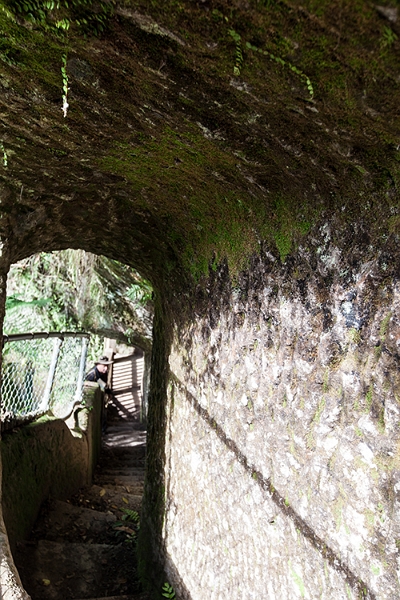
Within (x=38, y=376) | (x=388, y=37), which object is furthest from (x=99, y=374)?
(x=388, y=37)

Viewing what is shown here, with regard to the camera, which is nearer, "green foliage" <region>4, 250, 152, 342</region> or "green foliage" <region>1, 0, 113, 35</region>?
"green foliage" <region>1, 0, 113, 35</region>

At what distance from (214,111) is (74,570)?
153 inches

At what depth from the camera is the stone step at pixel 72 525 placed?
14.5 feet

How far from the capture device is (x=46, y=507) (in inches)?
183

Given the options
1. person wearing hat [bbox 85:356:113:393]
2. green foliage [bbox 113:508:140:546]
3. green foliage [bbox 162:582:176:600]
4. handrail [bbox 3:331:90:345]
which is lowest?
green foliage [bbox 113:508:140:546]

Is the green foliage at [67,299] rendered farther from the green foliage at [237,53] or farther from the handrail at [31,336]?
the green foliage at [237,53]

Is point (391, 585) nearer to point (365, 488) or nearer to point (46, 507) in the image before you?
point (365, 488)

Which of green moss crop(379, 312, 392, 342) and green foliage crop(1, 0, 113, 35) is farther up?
green foliage crop(1, 0, 113, 35)

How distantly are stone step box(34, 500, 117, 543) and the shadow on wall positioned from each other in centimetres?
257

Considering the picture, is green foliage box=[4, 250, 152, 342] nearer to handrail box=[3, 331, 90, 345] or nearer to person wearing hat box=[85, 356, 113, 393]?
person wearing hat box=[85, 356, 113, 393]

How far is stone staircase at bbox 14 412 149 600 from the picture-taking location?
11.7 ft

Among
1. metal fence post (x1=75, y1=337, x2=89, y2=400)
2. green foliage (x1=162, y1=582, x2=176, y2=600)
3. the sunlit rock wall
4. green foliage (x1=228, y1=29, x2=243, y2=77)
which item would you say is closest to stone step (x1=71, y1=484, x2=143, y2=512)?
metal fence post (x1=75, y1=337, x2=89, y2=400)

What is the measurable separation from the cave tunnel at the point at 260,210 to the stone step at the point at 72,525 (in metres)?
2.12

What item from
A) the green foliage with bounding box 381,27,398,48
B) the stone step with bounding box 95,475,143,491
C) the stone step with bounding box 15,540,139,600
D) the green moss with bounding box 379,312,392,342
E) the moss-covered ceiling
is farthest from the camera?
the stone step with bounding box 95,475,143,491
